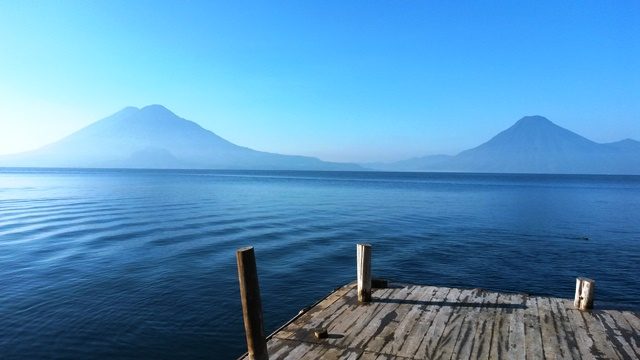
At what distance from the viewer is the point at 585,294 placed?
1067cm

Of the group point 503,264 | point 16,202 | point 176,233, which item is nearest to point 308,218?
point 176,233

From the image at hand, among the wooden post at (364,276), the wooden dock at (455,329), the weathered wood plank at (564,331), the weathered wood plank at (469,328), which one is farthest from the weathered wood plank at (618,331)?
the wooden post at (364,276)

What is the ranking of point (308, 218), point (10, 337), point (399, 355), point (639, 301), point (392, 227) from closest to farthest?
point (399, 355) → point (10, 337) → point (639, 301) → point (392, 227) → point (308, 218)

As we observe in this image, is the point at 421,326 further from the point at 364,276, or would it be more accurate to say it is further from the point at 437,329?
the point at 364,276

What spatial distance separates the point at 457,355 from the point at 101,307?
1196cm

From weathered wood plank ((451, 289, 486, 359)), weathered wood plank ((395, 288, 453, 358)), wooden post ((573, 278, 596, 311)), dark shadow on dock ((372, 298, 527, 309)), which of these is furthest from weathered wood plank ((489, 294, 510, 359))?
wooden post ((573, 278, 596, 311))

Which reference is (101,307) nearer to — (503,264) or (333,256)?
(333,256)

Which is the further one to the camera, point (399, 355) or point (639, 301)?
point (639, 301)

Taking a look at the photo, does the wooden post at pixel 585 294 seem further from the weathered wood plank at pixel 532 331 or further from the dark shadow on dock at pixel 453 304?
the dark shadow on dock at pixel 453 304

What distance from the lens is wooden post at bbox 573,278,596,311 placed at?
10633 mm

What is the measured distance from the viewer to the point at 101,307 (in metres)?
14.2

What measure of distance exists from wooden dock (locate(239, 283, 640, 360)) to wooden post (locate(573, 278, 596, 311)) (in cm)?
20

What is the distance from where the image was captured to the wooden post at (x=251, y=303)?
7.00m

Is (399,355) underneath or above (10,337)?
above
